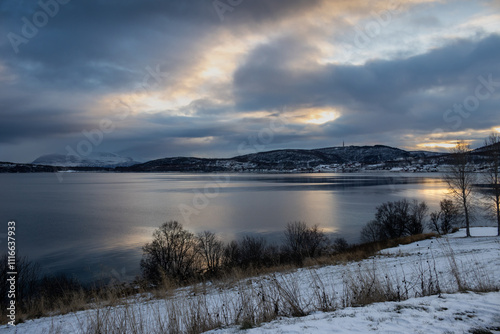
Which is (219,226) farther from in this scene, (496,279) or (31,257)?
(496,279)

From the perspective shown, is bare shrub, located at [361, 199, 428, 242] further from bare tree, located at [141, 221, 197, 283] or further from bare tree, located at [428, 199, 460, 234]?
bare tree, located at [141, 221, 197, 283]

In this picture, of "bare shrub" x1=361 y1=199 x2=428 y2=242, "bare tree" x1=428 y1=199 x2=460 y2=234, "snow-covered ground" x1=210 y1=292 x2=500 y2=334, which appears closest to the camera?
"snow-covered ground" x1=210 y1=292 x2=500 y2=334

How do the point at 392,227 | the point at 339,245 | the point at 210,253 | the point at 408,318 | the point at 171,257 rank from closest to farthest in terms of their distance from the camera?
the point at 408,318 → the point at 171,257 → the point at 210,253 → the point at 339,245 → the point at 392,227

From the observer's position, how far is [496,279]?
7.08m

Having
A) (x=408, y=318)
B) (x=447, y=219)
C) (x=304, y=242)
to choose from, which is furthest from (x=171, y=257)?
(x=447, y=219)

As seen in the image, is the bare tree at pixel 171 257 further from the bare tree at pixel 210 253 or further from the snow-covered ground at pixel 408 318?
the snow-covered ground at pixel 408 318

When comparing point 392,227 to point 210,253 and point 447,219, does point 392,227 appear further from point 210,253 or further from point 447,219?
point 210,253

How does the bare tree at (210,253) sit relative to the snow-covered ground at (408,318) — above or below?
below

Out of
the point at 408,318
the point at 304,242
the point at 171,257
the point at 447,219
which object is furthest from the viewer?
the point at 447,219

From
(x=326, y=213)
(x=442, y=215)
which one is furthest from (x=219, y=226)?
(x=442, y=215)

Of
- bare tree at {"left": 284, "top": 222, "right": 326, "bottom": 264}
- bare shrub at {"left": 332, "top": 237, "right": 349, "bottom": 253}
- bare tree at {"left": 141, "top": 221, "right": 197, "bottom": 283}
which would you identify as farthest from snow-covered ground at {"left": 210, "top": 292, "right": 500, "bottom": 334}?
bare shrub at {"left": 332, "top": 237, "right": 349, "bottom": 253}

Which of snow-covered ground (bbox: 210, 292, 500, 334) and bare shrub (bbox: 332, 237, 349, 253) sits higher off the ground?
snow-covered ground (bbox: 210, 292, 500, 334)

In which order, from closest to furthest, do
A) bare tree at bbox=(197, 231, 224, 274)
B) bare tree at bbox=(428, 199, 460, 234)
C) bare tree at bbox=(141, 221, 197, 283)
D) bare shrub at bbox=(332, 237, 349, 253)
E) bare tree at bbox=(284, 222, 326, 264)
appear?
bare tree at bbox=(141, 221, 197, 283) < bare tree at bbox=(197, 231, 224, 274) < bare tree at bbox=(284, 222, 326, 264) < bare shrub at bbox=(332, 237, 349, 253) < bare tree at bbox=(428, 199, 460, 234)

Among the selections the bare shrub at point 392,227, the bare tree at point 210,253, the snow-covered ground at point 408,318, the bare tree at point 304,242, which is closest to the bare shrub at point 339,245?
the bare tree at point 304,242
